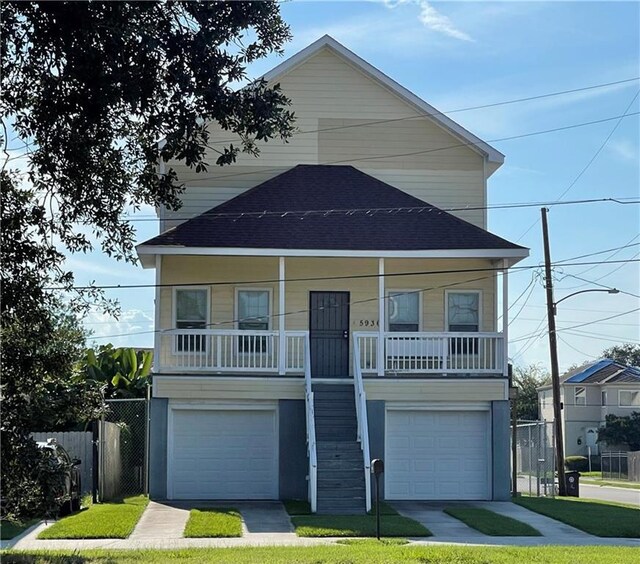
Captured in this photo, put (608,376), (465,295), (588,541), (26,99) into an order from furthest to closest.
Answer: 1. (608,376)
2. (465,295)
3. (588,541)
4. (26,99)

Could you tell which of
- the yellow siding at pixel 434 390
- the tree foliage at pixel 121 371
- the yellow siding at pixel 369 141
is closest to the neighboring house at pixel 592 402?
the tree foliage at pixel 121 371

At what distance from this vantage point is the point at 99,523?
1681 centimetres

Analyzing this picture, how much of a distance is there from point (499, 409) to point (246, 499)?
5983mm

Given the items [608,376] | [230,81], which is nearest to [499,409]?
[230,81]

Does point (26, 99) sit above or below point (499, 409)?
above

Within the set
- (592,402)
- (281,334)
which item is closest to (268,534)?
(281,334)

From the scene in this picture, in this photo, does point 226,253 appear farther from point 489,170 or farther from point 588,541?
point 588,541

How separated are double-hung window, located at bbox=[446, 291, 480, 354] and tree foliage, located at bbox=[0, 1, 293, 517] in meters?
13.7

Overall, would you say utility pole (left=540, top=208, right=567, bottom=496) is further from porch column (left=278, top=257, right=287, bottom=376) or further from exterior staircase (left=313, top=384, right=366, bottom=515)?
porch column (left=278, top=257, right=287, bottom=376)

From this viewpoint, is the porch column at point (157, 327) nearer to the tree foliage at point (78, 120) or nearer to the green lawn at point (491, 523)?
the green lawn at point (491, 523)

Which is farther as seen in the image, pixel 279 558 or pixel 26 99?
pixel 279 558

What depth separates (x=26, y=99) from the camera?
10047 mm

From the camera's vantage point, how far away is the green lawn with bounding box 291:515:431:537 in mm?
15711

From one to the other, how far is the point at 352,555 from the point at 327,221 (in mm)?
11268
